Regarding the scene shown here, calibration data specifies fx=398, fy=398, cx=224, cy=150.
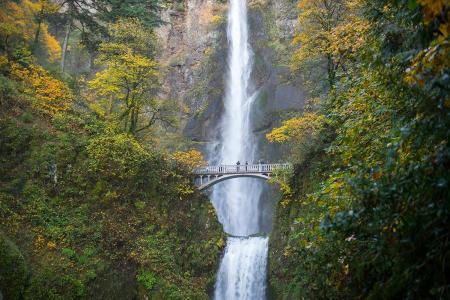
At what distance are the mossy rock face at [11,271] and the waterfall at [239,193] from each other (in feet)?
31.5

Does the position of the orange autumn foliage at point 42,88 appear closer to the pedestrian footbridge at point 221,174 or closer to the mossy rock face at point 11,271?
the mossy rock face at point 11,271

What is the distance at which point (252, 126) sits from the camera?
34094 mm

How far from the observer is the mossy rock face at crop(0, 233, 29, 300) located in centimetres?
1309

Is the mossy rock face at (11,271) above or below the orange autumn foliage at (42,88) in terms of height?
below

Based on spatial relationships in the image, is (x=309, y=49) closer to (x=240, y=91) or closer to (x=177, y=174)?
(x=177, y=174)

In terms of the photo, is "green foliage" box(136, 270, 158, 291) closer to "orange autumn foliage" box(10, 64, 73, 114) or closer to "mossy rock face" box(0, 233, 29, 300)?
"mossy rock face" box(0, 233, 29, 300)

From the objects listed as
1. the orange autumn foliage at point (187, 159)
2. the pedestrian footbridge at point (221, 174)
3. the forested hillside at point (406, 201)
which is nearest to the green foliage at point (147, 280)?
the orange autumn foliage at point (187, 159)

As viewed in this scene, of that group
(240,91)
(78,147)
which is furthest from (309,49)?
(240,91)

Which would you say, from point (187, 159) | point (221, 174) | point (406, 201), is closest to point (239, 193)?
point (221, 174)

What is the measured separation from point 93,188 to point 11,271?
18.5ft

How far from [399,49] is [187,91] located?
3535 centimetres

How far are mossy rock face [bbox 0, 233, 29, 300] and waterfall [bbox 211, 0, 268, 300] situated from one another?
9.59 meters

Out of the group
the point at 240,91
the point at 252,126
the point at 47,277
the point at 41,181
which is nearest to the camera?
the point at 47,277

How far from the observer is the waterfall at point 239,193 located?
67.2ft
